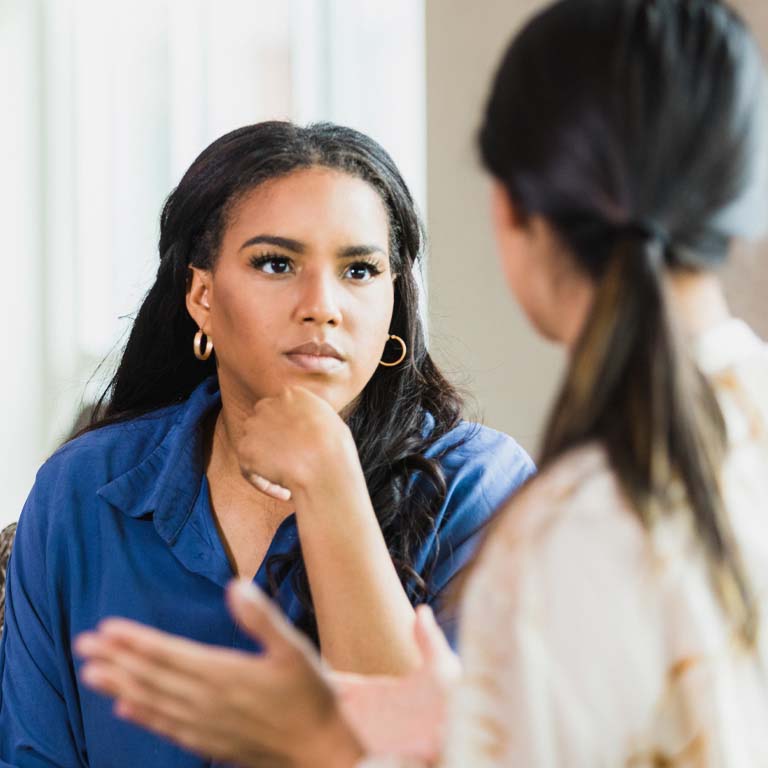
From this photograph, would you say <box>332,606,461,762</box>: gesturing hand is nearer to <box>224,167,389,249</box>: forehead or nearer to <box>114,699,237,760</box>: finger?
<box>114,699,237,760</box>: finger

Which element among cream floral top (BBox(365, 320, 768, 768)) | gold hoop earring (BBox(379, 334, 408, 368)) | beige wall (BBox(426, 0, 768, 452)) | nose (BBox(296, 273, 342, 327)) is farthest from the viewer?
beige wall (BBox(426, 0, 768, 452))

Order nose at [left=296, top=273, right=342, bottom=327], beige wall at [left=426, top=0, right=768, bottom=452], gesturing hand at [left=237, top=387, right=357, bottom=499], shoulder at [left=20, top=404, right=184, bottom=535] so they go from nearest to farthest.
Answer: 1. gesturing hand at [left=237, top=387, right=357, bottom=499]
2. nose at [left=296, top=273, right=342, bottom=327]
3. shoulder at [left=20, top=404, right=184, bottom=535]
4. beige wall at [left=426, top=0, right=768, bottom=452]

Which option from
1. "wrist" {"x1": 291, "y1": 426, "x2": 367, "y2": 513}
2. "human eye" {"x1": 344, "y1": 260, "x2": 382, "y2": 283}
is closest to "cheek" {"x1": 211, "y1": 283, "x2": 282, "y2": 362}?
"human eye" {"x1": 344, "y1": 260, "x2": 382, "y2": 283}

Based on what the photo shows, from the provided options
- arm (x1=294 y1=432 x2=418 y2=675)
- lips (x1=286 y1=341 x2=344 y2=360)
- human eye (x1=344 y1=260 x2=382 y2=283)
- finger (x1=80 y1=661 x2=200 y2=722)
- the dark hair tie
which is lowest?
arm (x1=294 y1=432 x2=418 y2=675)

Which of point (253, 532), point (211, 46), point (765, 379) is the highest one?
point (211, 46)

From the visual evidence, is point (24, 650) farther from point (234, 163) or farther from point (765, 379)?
point (765, 379)

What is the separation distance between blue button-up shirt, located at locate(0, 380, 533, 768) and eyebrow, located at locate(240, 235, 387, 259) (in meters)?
0.27

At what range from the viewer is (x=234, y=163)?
5.49ft

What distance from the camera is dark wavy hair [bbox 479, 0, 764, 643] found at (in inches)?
30.9

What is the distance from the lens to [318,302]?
1.55m

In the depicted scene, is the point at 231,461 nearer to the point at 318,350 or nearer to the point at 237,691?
the point at 318,350

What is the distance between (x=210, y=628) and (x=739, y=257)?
889mm

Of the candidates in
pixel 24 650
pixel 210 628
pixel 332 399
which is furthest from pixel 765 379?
pixel 24 650

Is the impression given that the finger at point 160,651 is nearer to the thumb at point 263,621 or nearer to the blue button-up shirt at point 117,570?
the thumb at point 263,621
